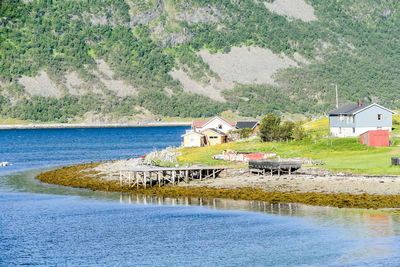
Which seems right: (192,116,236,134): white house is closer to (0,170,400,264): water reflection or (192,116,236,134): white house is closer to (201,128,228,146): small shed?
(201,128,228,146): small shed

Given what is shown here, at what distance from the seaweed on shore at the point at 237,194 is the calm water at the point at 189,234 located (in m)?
1.81

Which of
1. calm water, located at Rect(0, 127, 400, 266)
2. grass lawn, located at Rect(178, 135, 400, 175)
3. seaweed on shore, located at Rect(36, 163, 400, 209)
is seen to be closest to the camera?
calm water, located at Rect(0, 127, 400, 266)

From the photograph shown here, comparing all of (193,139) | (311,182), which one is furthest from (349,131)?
(311,182)

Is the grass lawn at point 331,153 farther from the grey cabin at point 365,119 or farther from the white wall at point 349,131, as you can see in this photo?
the grey cabin at point 365,119

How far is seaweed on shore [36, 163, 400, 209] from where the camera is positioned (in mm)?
59838

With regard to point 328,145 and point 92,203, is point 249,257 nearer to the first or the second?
point 92,203

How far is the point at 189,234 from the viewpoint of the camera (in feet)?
178

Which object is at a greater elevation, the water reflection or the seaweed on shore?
the seaweed on shore

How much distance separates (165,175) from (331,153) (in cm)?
2052

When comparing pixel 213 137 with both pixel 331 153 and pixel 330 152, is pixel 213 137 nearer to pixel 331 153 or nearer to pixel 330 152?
pixel 330 152

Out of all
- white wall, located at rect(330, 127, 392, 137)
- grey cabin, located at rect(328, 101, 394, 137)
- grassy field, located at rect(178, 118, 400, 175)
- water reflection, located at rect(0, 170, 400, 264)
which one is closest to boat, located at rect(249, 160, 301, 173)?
grassy field, located at rect(178, 118, 400, 175)

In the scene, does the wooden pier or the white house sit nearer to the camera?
the wooden pier

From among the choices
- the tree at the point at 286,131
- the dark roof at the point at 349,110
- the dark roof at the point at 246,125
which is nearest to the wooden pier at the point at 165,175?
the tree at the point at 286,131

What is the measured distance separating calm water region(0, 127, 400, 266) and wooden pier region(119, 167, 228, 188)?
7750 millimetres
